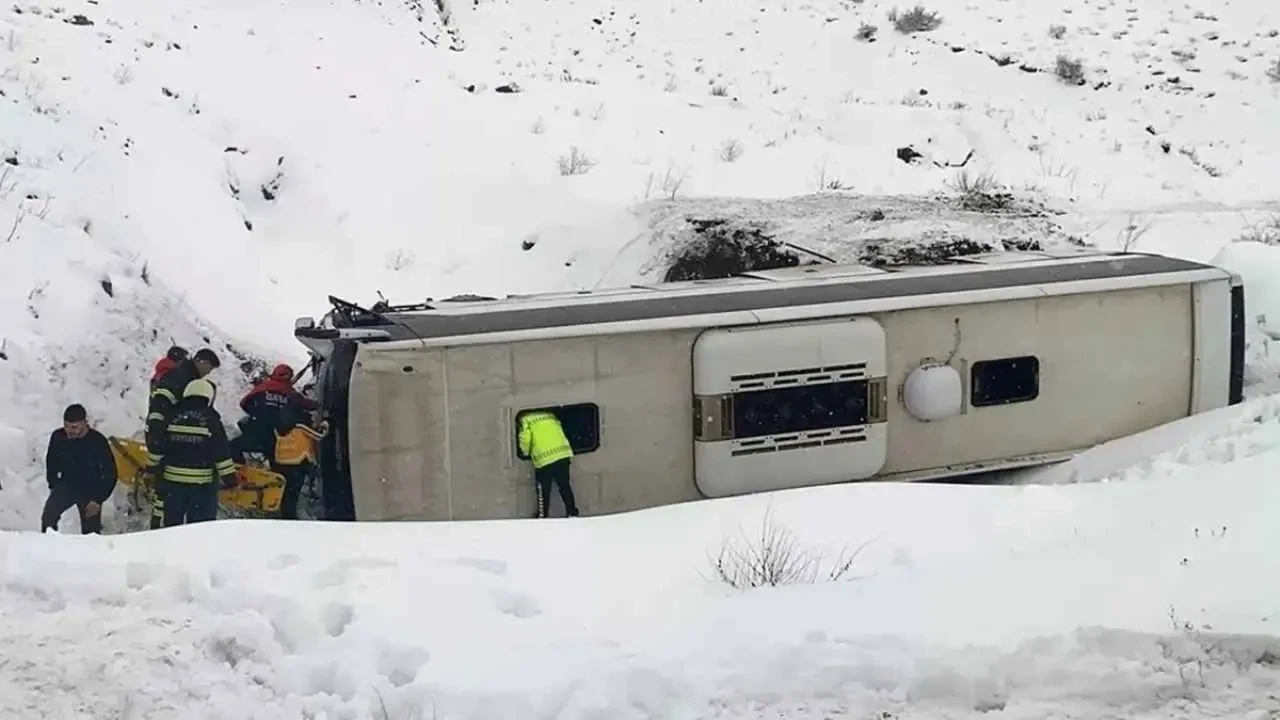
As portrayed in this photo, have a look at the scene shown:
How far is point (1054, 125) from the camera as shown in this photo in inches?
821

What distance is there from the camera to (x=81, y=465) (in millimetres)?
8656

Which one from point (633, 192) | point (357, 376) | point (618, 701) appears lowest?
point (618, 701)

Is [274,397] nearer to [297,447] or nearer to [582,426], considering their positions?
[297,447]

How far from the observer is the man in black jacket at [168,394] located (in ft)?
29.0

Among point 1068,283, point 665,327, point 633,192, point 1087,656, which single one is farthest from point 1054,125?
point 1087,656

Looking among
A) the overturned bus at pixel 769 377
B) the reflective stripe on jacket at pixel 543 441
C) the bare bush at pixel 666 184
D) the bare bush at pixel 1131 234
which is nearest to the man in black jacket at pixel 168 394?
the overturned bus at pixel 769 377

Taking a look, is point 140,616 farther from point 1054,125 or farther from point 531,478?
point 1054,125

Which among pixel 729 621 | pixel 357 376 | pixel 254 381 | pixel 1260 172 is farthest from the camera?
pixel 1260 172

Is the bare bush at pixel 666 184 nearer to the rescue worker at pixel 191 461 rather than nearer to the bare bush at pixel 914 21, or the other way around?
the rescue worker at pixel 191 461

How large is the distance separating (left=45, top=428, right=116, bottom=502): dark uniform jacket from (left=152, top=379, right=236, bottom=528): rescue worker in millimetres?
399

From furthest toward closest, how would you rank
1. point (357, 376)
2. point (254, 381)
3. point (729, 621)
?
point (254, 381), point (357, 376), point (729, 621)

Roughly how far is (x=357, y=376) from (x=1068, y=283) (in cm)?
573

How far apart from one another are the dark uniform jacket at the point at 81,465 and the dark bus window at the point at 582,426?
3.27 metres

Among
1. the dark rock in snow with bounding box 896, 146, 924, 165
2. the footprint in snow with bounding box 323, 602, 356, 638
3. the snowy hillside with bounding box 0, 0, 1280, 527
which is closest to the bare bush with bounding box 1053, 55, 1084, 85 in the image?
the snowy hillside with bounding box 0, 0, 1280, 527
